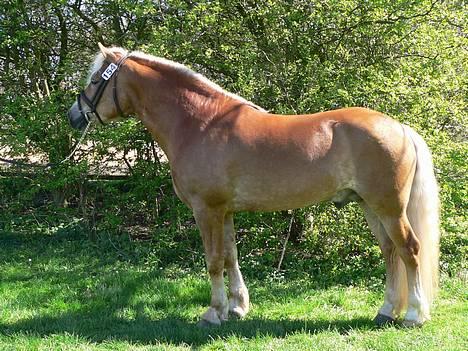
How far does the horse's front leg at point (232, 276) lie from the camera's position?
→ 15.0 feet

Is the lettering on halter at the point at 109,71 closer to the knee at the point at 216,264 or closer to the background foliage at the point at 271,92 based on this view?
the background foliage at the point at 271,92

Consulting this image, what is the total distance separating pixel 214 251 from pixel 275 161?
92cm

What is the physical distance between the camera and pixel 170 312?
471cm

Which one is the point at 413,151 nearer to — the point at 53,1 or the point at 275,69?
the point at 275,69

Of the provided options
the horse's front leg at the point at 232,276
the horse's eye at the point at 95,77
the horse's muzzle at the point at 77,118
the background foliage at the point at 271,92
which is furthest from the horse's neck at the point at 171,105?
the background foliage at the point at 271,92

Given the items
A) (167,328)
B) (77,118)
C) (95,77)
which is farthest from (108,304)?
(95,77)

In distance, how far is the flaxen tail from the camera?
13.7 ft

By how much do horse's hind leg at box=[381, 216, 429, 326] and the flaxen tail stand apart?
11 centimetres

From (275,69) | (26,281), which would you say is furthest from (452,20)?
(26,281)

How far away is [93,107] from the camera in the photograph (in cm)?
443

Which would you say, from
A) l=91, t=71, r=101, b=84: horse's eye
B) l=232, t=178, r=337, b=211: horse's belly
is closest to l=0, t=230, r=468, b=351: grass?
l=232, t=178, r=337, b=211: horse's belly

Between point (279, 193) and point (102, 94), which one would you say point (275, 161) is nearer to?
point (279, 193)

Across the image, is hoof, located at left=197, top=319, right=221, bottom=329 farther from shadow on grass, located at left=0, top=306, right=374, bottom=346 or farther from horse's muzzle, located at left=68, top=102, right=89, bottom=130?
horse's muzzle, located at left=68, top=102, right=89, bottom=130

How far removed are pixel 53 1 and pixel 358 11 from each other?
12.5 ft
